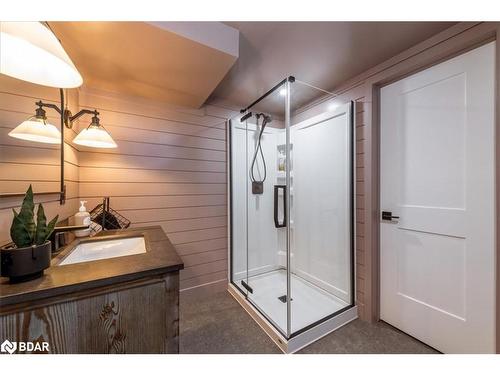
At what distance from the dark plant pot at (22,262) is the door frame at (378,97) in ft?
6.72

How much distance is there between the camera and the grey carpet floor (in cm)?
147

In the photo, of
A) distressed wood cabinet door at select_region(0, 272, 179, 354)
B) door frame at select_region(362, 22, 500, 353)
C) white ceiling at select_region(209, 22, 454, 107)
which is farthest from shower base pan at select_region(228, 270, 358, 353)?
white ceiling at select_region(209, 22, 454, 107)

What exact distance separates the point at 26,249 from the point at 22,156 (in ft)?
1.65

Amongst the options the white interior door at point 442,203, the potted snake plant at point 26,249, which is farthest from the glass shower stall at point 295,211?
the potted snake plant at point 26,249

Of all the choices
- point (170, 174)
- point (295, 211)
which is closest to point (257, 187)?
point (295, 211)

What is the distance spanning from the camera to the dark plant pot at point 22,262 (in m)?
0.66

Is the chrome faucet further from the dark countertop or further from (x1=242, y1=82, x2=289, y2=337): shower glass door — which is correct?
(x1=242, y1=82, x2=289, y2=337): shower glass door

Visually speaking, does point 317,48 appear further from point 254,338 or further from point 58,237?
point 254,338

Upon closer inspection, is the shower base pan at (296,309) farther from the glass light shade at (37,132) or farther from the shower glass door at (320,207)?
the glass light shade at (37,132)

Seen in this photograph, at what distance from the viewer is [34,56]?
0.78m

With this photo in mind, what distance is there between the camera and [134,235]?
1455 mm

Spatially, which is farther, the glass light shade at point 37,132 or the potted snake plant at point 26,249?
the glass light shade at point 37,132
